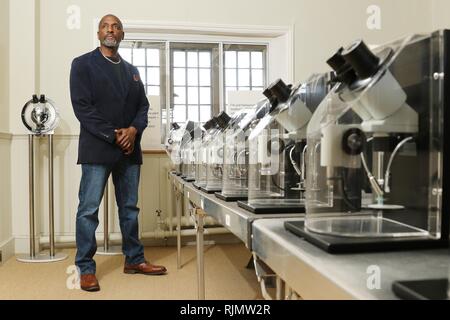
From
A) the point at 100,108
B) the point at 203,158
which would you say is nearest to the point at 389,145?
the point at 203,158

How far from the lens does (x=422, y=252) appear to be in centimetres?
72

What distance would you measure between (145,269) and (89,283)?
0.40 m

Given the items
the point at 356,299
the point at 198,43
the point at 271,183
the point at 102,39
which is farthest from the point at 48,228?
the point at 356,299

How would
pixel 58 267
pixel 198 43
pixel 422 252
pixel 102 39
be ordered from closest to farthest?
1. pixel 422 252
2. pixel 102 39
3. pixel 58 267
4. pixel 198 43

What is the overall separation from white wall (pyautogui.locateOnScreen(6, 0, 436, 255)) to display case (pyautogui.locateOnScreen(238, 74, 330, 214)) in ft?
8.13

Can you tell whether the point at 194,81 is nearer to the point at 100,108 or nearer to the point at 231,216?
the point at 100,108

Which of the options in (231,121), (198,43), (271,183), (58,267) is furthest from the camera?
(198,43)

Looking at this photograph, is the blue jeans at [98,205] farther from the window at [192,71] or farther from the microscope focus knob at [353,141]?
the microscope focus knob at [353,141]

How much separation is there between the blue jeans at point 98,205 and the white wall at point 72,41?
34.7 inches

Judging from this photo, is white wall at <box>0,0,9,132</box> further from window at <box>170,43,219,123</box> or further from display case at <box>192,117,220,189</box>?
display case at <box>192,117,220,189</box>

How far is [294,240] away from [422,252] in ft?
0.65

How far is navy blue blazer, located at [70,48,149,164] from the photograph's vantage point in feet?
8.66
